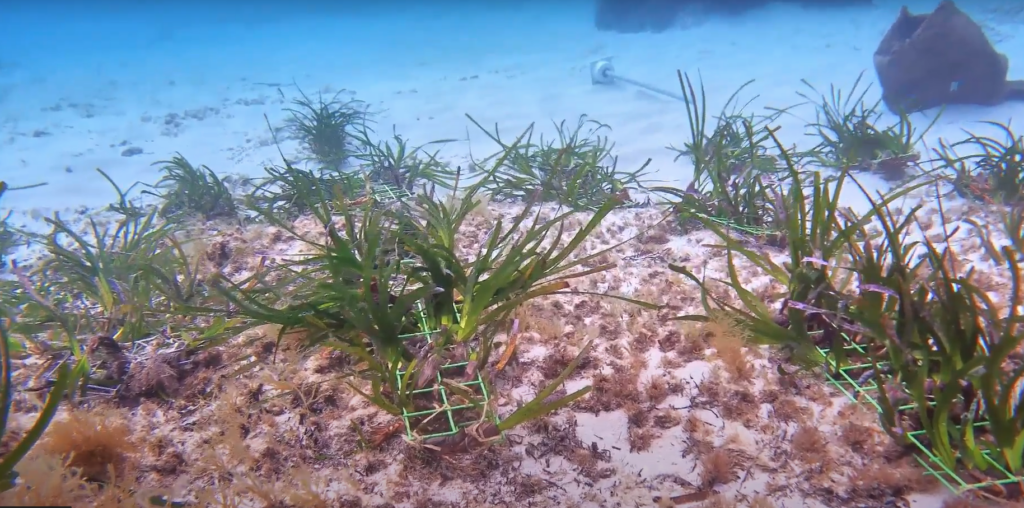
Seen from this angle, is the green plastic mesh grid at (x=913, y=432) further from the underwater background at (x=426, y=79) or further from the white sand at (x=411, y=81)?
the underwater background at (x=426, y=79)

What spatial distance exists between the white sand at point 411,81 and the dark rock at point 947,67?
309 millimetres

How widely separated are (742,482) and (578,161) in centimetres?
438

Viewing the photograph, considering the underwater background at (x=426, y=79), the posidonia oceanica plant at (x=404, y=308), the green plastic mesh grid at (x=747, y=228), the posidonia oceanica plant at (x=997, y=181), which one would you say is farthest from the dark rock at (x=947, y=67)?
the posidonia oceanica plant at (x=404, y=308)

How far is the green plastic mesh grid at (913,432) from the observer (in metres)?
1.74

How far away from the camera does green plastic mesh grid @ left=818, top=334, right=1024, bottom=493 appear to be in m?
1.74

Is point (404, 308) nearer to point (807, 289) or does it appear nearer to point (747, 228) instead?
point (807, 289)

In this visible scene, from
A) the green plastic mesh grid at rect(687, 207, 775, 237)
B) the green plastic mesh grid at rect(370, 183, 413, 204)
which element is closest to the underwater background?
the green plastic mesh grid at rect(687, 207, 775, 237)

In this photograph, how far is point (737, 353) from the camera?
2377 millimetres

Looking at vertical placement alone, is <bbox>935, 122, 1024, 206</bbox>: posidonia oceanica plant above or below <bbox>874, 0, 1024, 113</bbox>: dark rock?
below

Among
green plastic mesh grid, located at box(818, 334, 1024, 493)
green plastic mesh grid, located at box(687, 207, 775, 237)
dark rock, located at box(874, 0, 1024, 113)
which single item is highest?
dark rock, located at box(874, 0, 1024, 113)

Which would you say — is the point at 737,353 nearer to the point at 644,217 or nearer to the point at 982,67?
the point at 644,217

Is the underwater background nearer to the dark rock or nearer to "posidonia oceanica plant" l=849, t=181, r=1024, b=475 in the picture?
the dark rock

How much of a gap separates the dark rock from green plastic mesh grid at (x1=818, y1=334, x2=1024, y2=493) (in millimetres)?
7393

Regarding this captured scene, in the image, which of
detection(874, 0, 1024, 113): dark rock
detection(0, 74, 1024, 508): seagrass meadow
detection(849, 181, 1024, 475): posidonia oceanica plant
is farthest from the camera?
detection(874, 0, 1024, 113): dark rock
